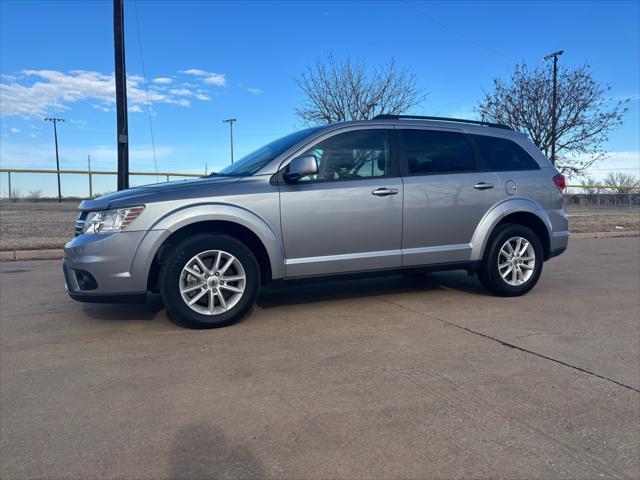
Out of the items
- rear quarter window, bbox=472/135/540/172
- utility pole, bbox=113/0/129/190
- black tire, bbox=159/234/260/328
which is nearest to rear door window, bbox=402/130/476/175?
rear quarter window, bbox=472/135/540/172

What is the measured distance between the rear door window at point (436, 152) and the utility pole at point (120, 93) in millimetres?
7594

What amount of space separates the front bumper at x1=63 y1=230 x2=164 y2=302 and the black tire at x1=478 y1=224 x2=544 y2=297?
3485 millimetres

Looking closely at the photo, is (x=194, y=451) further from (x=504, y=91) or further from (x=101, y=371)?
(x=504, y=91)

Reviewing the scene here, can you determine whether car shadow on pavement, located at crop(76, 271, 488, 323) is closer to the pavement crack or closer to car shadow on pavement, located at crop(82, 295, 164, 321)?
car shadow on pavement, located at crop(82, 295, 164, 321)

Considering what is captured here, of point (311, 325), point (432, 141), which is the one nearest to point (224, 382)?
point (311, 325)

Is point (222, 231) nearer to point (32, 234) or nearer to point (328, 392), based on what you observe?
point (328, 392)

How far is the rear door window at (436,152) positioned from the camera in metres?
5.00

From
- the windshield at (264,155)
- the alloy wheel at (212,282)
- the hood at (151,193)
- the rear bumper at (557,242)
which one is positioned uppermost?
the windshield at (264,155)

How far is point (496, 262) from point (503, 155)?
126cm

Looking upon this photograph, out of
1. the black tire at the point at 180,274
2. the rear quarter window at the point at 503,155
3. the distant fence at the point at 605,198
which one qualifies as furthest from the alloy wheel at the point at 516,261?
the distant fence at the point at 605,198

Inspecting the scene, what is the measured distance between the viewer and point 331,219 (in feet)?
14.8

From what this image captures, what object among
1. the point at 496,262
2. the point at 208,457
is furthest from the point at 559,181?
the point at 208,457

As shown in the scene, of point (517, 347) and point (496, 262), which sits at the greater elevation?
point (496, 262)

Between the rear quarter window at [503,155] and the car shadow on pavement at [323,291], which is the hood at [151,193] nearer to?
the car shadow on pavement at [323,291]
